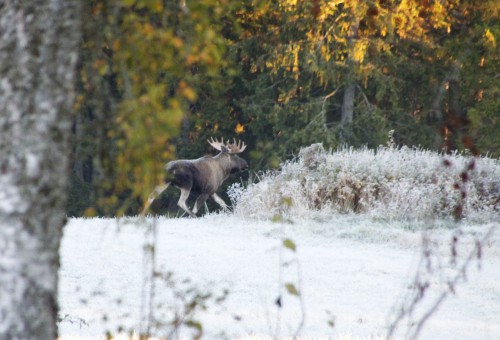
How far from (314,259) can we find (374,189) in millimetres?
3982

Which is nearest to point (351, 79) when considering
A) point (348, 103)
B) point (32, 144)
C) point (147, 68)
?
point (348, 103)

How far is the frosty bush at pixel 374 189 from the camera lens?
528 inches

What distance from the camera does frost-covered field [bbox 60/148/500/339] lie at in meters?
6.62

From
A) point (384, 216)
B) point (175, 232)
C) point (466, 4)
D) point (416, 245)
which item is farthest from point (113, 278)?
point (466, 4)

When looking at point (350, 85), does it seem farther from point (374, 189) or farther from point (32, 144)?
point (32, 144)

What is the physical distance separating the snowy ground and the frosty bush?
541mm

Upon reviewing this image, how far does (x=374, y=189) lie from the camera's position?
1386 cm

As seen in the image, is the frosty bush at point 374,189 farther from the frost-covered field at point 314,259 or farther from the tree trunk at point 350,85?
the tree trunk at point 350,85

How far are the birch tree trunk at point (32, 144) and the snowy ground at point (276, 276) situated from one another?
177cm

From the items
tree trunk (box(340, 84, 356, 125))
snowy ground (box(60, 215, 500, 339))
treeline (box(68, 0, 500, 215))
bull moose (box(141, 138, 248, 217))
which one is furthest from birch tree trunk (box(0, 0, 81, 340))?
tree trunk (box(340, 84, 356, 125))

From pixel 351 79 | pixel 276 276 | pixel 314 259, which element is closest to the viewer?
pixel 276 276

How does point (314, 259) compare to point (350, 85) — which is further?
point (350, 85)

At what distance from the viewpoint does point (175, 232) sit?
1217 centimetres

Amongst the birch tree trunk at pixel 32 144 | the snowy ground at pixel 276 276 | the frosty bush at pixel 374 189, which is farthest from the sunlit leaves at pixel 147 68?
the frosty bush at pixel 374 189
